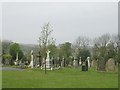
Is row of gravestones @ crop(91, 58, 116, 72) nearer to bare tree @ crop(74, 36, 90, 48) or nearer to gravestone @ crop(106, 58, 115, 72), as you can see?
gravestone @ crop(106, 58, 115, 72)

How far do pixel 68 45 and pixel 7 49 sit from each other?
56.3 ft

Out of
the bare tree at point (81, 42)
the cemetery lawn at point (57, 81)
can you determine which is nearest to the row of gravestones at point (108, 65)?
the cemetery lawn at point (57, 81)

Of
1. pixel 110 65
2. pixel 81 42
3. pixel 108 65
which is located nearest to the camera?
pixel 110 65

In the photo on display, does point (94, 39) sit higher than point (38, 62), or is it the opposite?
point (94, 39)

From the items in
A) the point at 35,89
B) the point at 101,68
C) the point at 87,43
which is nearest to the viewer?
the point at 35,89

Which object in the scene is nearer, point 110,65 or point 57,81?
point 57,81

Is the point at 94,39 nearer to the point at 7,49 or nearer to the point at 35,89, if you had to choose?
the point at 7,49

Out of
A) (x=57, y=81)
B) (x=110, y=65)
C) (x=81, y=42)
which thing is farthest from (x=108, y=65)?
(x=81, y=42)

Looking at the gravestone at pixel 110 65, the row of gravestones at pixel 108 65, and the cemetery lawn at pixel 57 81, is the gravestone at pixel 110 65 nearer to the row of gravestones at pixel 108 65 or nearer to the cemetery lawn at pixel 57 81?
the row of gravestones at pixel 108 65

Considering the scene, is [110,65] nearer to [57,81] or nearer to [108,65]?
[108,65]

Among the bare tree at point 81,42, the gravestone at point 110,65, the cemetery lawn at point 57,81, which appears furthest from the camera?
the bare tree at point 81,42

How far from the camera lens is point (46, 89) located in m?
16.0

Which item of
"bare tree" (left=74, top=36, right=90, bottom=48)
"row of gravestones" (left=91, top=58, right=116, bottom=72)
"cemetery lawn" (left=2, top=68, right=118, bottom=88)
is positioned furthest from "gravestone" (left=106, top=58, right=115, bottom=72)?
"bare tree" (left=74, top=36, right=90, bottom=48)

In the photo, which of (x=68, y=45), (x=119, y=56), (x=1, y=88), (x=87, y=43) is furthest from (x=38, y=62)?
(x=1, y=88)
